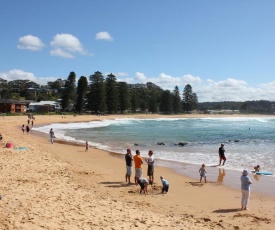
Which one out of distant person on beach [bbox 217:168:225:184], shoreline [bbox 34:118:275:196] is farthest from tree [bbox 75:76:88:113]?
distant person on beach [bbox 217:168:225:184]

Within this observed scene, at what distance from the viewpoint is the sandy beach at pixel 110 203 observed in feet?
25.9

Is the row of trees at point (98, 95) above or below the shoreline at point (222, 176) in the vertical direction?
above

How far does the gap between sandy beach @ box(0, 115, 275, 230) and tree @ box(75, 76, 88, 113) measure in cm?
7748

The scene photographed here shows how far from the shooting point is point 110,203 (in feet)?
31.9

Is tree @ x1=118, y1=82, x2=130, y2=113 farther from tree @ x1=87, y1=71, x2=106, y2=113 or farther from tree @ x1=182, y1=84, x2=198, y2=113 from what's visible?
tree @ x1=182, y1=84, x2=198, y2=113

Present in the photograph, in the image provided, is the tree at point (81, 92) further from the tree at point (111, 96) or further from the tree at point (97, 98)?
the tree at point (111, 96)

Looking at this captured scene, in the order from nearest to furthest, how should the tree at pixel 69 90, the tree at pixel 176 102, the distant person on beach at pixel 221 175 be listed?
the distant person on beach at pixel 221 175
the tree at pixel 69 90
the tree at pixel 176 102

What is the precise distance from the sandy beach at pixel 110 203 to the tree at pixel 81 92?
3051 inches

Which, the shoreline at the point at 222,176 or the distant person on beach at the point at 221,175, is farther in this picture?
the distant person on beach at the point at 221,175

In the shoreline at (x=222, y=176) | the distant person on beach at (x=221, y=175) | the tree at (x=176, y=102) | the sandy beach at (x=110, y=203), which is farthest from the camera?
the tree at (x=176, y=102)

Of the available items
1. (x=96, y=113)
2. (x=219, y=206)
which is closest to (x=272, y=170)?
(x=219, y=206)

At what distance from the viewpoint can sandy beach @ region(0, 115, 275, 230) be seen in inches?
310

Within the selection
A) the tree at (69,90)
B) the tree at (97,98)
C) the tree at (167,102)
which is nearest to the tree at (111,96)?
the tree at (97,98)

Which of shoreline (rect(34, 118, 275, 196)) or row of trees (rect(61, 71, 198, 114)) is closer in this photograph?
shoreline (rect(34, 118, 275, 196))
